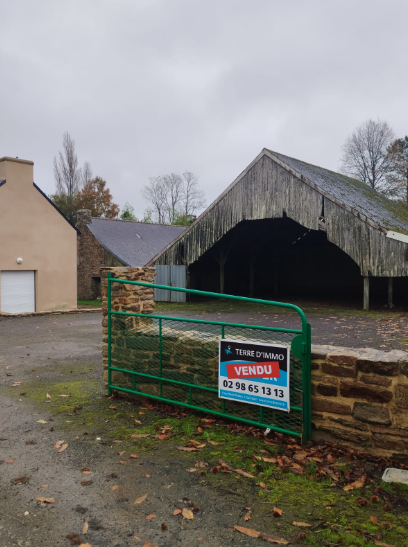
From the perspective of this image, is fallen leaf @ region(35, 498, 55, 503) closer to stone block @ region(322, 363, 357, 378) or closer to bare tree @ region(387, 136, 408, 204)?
stone block @ region(322, 363, 357, 378)

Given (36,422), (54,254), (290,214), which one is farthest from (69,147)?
(36,422)

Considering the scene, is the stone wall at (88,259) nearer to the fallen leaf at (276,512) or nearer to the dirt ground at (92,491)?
the dirt ground at (92,491)

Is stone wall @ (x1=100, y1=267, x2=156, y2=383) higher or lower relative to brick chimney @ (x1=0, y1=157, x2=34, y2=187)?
lower

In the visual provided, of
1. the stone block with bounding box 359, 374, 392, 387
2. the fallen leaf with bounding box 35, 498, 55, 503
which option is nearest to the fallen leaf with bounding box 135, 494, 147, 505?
the fallen leaf with bounding box 35, 498, 55, 503

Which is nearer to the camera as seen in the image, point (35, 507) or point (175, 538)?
point (175, 538)

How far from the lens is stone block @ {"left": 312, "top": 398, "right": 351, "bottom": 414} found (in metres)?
4.45

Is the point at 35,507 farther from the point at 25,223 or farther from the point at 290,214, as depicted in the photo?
the point at 25,223

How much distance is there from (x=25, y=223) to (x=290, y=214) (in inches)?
466

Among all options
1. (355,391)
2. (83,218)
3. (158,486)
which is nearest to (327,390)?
(355,391)

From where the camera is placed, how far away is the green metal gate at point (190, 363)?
464 cm

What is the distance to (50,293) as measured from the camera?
2250 centimetres

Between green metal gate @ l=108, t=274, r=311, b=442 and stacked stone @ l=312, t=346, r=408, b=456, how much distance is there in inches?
5.9

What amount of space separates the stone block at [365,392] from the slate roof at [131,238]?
28.0 m

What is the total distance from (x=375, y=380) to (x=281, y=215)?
613 inches
